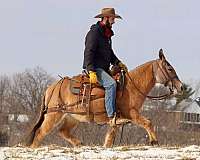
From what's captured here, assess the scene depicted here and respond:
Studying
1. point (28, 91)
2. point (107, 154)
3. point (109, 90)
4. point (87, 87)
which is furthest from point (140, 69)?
point (28, 91)

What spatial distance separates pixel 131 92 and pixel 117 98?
12.9 inches

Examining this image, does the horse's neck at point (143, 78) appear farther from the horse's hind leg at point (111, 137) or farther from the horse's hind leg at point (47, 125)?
the horse's hind leg at point (47, 125)

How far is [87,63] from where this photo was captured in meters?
11.9

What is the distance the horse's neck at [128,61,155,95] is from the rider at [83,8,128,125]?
0.27 m

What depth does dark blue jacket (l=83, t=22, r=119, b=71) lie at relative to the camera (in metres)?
11.9

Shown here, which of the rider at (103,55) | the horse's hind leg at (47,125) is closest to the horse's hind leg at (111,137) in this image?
the rider at (103,55)

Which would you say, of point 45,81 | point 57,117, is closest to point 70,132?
point 57,117

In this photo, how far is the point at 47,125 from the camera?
12.5 meters

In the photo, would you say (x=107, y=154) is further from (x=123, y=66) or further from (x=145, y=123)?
(x=123, y=66)

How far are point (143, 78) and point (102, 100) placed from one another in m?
1.02

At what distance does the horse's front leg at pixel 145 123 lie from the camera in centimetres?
1138

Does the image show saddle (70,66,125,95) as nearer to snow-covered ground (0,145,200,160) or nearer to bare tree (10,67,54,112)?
snow-covered ground (0,145,200,160)

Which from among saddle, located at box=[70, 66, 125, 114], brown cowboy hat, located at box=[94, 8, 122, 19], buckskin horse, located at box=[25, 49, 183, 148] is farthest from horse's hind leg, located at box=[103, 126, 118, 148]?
brown cowboy hat, located at box=[94, 8, 122, 19]

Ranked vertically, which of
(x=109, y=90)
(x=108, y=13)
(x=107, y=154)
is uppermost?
(x=108, y=13)
